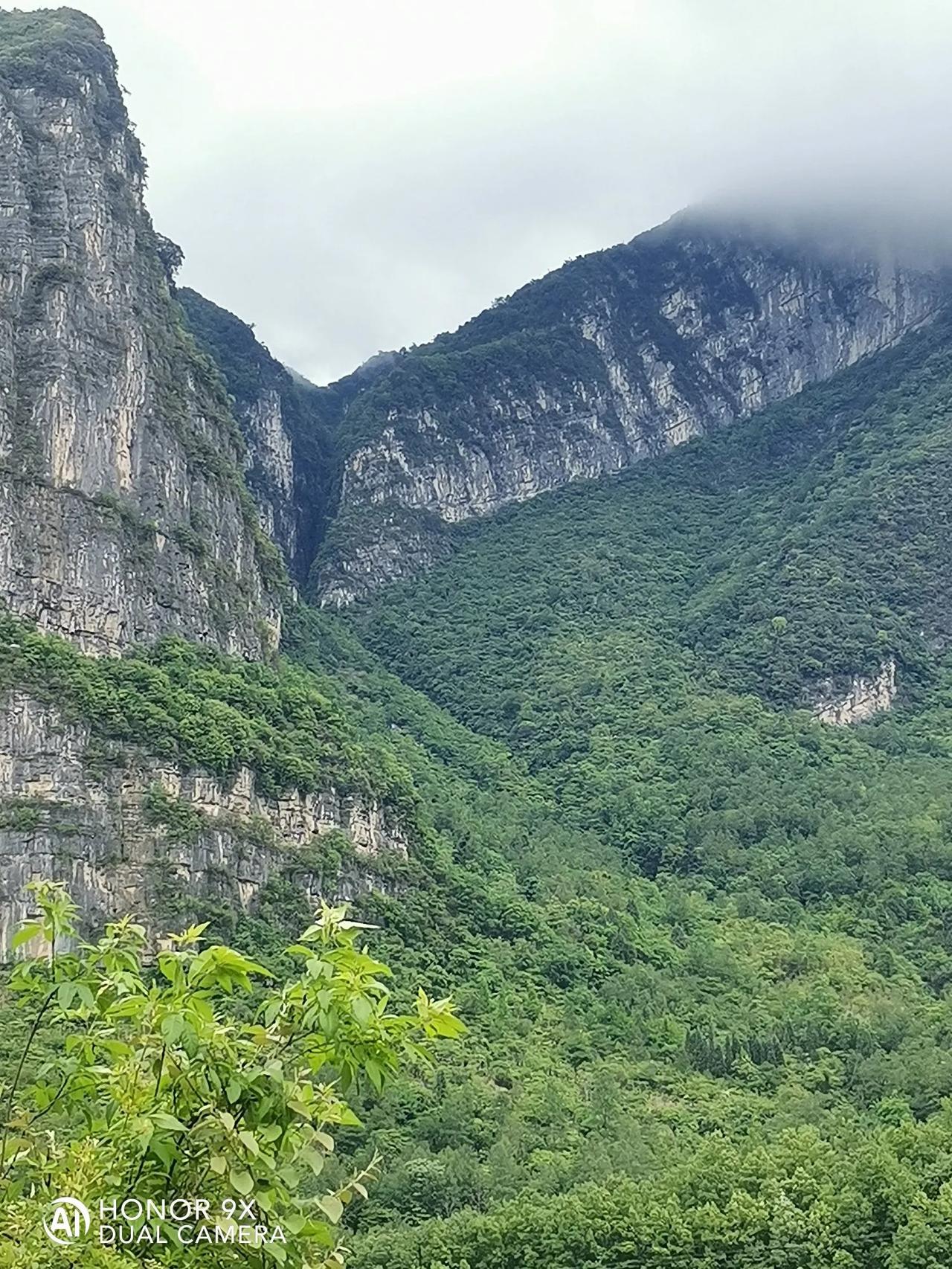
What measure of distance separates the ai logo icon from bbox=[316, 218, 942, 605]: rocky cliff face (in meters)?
103

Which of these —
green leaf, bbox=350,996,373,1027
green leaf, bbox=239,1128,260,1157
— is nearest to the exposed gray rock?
green leaf, bbox=350,996,373,1027

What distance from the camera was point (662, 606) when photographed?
100 meters

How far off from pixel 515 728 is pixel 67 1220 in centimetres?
8163

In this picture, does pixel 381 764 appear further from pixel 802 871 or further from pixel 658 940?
pixel 802 871

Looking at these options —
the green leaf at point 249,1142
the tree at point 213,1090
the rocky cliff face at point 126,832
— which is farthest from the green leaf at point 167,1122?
the rocky cliff face at point 126,832

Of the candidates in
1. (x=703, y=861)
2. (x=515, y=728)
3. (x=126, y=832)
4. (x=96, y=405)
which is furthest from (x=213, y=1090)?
(x=515, y=728)

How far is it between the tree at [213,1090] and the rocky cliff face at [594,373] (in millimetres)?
102557

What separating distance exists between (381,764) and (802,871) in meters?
21.5

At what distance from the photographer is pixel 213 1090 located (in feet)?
14.1

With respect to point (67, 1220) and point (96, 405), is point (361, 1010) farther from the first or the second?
point (96, 405)

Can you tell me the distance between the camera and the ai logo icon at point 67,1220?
4.26 meters

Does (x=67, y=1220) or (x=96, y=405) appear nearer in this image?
(x=67, y=1220)

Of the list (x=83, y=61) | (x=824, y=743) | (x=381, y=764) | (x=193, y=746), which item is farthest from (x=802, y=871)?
(x=83, y=61)

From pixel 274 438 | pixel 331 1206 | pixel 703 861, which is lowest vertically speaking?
pixel 331 1206
